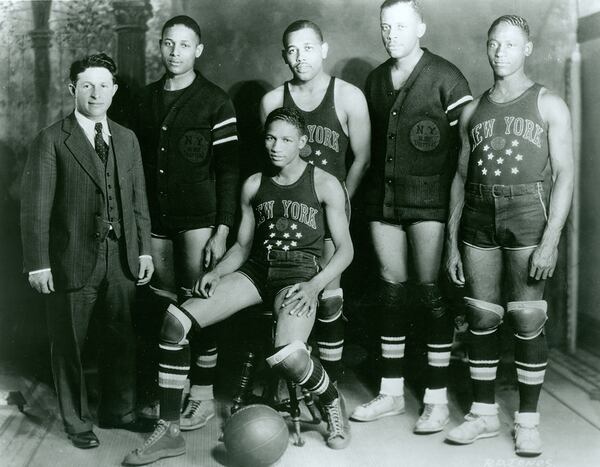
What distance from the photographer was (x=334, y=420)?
3199 mm

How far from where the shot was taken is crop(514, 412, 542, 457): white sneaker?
10.2 ft

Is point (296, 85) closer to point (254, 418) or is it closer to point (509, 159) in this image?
point (509, 159)

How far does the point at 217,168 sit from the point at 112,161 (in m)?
0.58

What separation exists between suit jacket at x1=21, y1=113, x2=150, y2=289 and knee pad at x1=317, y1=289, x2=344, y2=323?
104cm

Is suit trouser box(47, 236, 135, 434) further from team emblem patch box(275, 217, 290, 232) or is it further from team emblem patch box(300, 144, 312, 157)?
team emblem patch box(300, 144, 312, 157)

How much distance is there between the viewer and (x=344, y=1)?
423 cm

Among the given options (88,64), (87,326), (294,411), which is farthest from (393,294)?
(88,64)

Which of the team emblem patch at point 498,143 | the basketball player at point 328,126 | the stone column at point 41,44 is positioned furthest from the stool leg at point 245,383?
the stone column at point 41,44

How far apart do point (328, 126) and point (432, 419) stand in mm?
1665

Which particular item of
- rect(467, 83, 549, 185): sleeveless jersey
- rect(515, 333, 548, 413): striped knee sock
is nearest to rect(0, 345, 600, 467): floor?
rect(515, 333, 548, 413): striped knee sock

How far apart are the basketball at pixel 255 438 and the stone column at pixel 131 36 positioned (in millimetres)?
2293

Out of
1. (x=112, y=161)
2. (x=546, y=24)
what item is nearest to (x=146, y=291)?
(x=112, y=161)

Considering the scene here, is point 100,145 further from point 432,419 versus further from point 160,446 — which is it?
point 432,419

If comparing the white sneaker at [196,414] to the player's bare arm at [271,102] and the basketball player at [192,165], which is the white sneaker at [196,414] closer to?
the basketball player at [192,165]
